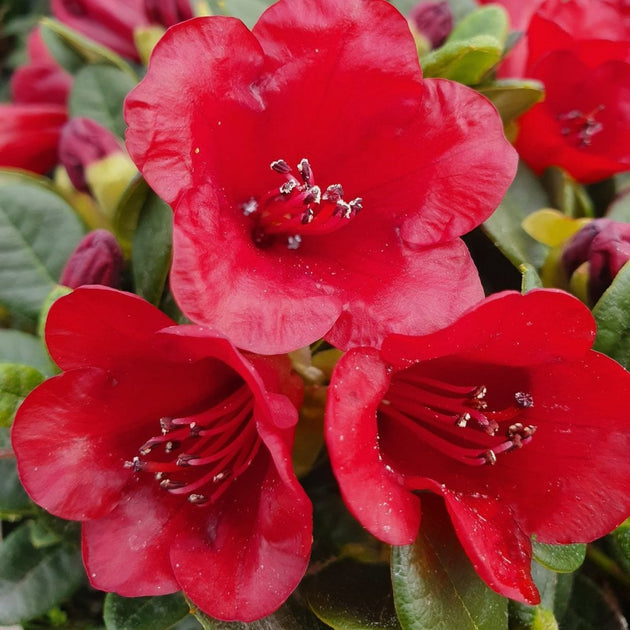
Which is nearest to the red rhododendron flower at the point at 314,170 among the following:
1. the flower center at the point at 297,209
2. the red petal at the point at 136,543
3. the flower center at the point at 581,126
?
the flower center at the point at 297,209

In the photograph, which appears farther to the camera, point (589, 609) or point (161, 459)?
point (589, 609)

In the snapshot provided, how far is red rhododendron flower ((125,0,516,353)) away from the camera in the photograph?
62 centimetres

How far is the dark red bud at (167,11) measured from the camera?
107cm

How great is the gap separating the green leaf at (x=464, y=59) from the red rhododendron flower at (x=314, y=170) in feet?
0.34

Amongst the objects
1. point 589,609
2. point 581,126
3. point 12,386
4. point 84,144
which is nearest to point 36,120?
point 84,144

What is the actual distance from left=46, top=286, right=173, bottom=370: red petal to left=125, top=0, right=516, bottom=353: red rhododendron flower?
0.21ft

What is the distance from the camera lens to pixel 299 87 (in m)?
0.72

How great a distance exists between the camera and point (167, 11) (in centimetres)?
107

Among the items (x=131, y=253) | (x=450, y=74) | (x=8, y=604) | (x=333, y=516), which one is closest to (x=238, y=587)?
(x=333, y=516)

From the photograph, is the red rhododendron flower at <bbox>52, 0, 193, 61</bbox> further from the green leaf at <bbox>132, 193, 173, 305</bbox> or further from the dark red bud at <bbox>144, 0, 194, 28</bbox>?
the green leaf at <bbox>132, 193, 173, 305</bbox>

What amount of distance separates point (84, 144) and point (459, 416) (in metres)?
0.58

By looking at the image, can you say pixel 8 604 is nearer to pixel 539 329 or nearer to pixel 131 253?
pixel 131 253

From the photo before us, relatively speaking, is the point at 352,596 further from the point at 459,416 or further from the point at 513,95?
the point at 513,95

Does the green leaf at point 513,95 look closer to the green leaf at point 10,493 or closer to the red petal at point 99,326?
the red petal at point 99,326
